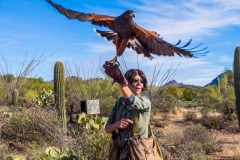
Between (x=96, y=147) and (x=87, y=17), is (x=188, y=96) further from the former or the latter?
(x=87, y=17)

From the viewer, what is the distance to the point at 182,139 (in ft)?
27.2

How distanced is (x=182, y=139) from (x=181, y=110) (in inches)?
334

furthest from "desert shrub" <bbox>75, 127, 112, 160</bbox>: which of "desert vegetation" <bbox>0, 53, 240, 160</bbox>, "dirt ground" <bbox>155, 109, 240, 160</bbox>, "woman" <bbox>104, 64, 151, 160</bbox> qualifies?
"dirt ground" <bbox>155, 109, 240, 160</bbox>

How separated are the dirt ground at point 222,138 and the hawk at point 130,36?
635cm

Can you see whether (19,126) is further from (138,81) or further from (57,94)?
(138,81)

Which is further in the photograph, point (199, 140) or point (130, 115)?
point (199, 140)

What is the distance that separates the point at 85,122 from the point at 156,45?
487 cm

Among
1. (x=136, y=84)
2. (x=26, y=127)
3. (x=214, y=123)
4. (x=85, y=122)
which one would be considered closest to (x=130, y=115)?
(x=136, y=84)

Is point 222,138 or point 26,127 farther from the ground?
point 26,127

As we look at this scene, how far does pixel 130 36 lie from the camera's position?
95.4 inches

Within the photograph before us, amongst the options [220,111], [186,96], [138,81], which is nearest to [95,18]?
[138,81]

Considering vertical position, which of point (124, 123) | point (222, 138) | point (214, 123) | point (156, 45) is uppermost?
point (156, 45)

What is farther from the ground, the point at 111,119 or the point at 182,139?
the point at 111,119

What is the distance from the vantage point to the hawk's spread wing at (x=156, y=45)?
8.41ft
